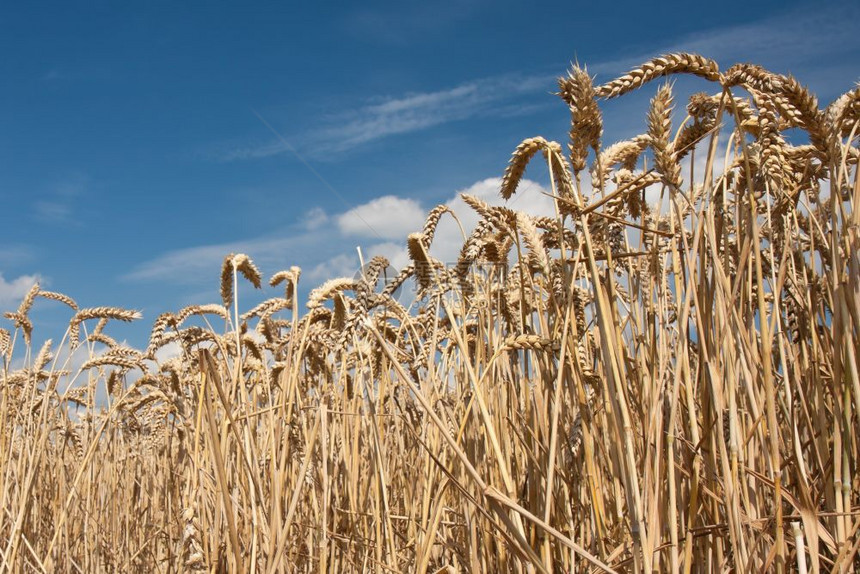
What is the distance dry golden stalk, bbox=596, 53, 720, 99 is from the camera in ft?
3.88

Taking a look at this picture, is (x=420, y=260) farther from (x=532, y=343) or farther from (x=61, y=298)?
(x=61, y=298)

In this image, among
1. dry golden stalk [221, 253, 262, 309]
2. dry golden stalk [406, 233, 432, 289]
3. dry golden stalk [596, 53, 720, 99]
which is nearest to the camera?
dry golden stalk [596, 53, 720, 99]

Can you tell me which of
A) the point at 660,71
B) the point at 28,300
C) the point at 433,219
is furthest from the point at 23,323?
the point at 660,71

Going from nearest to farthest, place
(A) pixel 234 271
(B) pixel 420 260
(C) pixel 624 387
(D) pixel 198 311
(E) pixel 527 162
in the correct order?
1. (C) pixel 624 387
2. (E) pixel 527 162
3. (B) pixel 420 260
4. (A) pixel 234 271
5. (D) pixel 198 311

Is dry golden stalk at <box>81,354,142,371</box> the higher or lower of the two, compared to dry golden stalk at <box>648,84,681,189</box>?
lower

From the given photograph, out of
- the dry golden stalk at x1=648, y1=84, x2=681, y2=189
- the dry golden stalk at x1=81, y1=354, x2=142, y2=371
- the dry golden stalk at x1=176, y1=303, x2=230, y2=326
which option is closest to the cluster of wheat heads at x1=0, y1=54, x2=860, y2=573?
the dry golden stalk at x1=648, y1=84, x2=681, y2=189

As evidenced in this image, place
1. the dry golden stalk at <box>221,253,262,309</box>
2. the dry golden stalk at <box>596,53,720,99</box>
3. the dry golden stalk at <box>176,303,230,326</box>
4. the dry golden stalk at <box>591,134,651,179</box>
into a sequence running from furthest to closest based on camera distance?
the dry golden stalk at <box>176,303,230,326</box> → the dry golden stalk at <box>221,253,262,309</box> → the dry golden stalk at <box>591,134,651,179</box> → the dry golden stalk at <box>596,53,720,99</box>

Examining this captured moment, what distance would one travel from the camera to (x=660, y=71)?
1.18m

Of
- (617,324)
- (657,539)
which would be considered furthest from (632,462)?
(617,324)

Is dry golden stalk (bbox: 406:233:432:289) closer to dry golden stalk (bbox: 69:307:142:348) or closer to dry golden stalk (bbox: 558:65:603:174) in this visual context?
dry golden stalk (bbox: 558:65:603:174)

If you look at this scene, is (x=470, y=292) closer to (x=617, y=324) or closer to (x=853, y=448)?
(x=617, y=324)

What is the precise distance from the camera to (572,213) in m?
1.30

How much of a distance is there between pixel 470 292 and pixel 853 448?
117 centimetres

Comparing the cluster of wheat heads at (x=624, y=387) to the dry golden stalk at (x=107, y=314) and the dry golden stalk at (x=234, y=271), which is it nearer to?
the dry golden stalk at (x=234, y=271)
